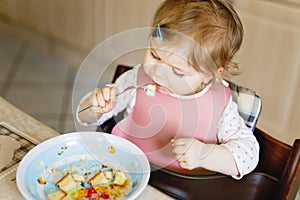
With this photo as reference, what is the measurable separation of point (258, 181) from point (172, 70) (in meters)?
0.28

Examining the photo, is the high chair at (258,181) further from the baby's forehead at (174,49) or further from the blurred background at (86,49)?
the blurred background at (86,49)

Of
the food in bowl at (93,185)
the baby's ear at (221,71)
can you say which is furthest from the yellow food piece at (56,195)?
the baby's ear at (221,71)

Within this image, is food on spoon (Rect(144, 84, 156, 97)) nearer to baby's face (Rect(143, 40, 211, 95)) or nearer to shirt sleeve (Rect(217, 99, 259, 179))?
baby's face (Rect(143, 40, 211, 95))

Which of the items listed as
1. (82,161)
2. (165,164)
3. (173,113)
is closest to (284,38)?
(173,113)

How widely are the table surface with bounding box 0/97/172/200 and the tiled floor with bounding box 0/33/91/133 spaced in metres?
1.08

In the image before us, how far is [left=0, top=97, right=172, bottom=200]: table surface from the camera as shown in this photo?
0.86 meters

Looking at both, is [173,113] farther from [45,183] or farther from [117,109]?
[45,183]

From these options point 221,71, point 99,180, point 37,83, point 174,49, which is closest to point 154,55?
point 174,49

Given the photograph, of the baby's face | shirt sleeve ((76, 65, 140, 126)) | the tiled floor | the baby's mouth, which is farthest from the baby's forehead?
the tiled floor

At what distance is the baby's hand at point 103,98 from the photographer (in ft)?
3.24

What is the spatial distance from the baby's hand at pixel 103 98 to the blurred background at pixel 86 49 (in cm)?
22

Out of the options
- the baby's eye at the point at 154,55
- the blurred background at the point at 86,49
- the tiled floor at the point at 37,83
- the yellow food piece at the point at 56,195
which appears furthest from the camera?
the tiled floor at the point at 37,83

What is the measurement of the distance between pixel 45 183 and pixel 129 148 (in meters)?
0.17

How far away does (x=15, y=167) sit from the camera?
90 centimetres
